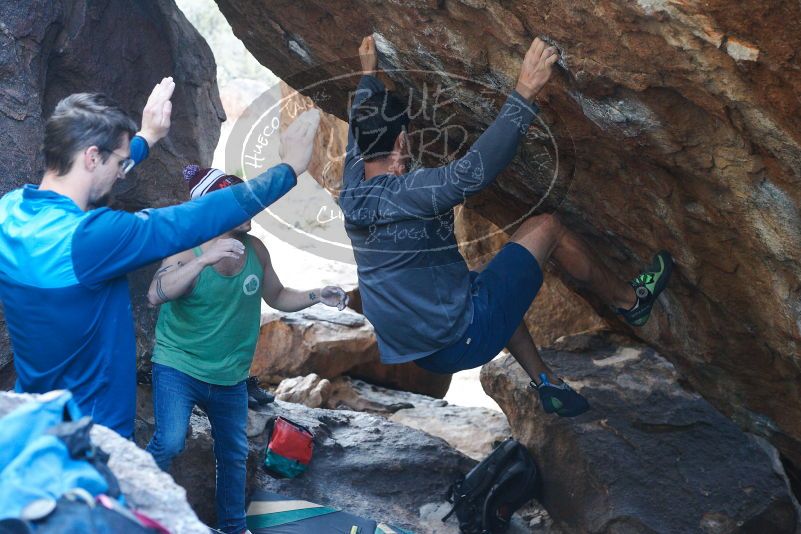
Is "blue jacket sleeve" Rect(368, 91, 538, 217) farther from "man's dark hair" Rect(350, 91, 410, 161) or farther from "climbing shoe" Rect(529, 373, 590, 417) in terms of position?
"climbing shoe" Rect(529, 373, 590, 417)

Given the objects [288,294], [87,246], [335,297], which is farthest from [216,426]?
[87,246]

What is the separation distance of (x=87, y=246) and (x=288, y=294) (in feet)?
5.46

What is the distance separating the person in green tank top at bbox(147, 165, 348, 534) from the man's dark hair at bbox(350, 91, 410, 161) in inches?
23.8

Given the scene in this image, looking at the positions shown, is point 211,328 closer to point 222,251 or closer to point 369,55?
point 222,251

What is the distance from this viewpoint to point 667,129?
3.67m

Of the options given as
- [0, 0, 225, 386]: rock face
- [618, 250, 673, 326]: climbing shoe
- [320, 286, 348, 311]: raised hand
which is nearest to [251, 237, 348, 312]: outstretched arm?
[320, 286, 348, 311]: raised hand

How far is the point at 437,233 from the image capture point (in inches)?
166

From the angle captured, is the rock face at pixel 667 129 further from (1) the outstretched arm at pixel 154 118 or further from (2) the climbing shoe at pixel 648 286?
(1) the outstretched arm at pixel 154 118

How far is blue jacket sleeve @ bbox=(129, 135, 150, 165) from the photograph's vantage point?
346 centimetres

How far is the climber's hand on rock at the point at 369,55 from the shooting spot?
451cm

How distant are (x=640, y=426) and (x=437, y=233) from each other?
2333mm

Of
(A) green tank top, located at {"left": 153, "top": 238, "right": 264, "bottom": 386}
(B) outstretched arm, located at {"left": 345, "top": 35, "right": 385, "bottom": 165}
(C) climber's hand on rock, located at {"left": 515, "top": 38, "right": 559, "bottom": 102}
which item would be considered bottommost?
(A) green tank top, located at {"left": 153, "top": 238, "right": 264, "bottom": 386}

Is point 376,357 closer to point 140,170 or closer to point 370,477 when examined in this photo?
point 370,477

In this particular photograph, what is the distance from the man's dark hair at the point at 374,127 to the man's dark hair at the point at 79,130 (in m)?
1.33
